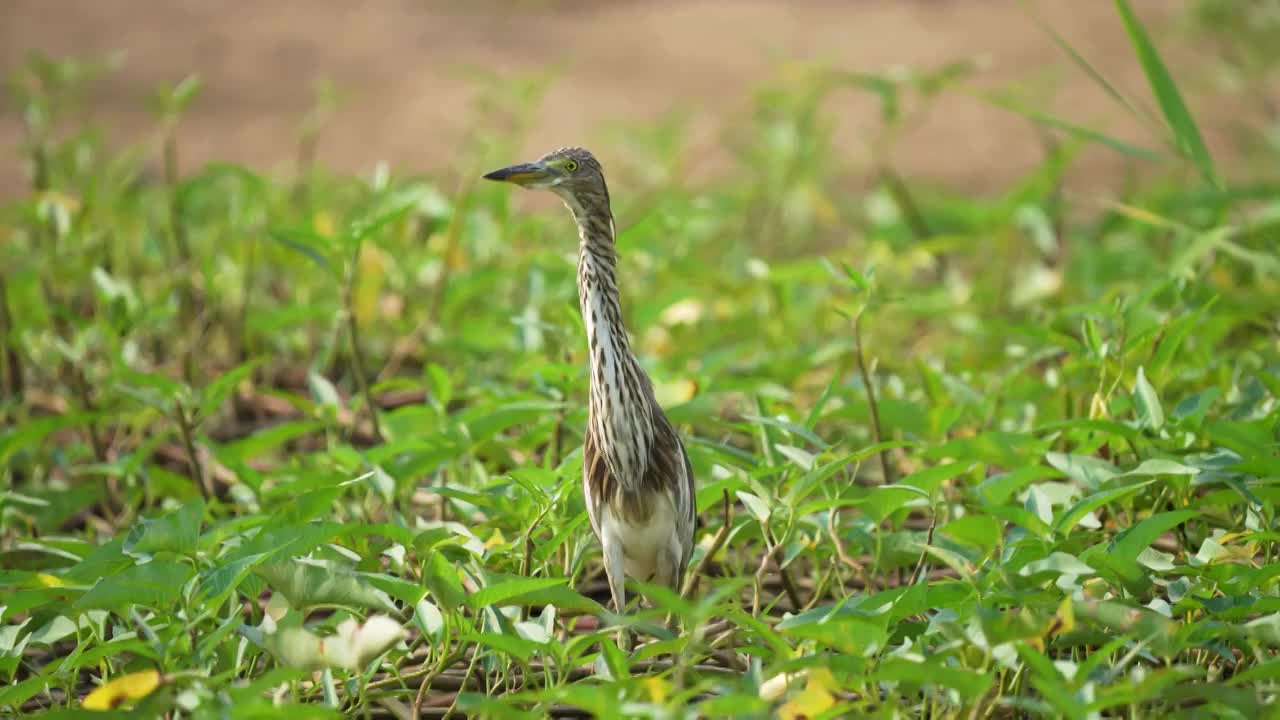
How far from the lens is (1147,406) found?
2600 mm

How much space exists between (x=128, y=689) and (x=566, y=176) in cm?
111

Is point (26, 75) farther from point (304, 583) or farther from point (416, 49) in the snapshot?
point (416, 49)

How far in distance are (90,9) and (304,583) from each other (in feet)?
27.0

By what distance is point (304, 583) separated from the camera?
211 cm

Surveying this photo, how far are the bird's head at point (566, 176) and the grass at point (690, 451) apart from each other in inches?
15.1

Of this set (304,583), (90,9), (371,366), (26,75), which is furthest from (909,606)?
(90,9)

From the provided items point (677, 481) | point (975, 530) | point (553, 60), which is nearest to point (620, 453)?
point (677, 481)

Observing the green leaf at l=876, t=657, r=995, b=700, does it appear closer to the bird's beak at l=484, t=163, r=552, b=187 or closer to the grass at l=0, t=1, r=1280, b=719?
the grass at l=0, t=1, r=1280, b=719

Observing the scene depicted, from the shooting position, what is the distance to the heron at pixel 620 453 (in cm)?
243

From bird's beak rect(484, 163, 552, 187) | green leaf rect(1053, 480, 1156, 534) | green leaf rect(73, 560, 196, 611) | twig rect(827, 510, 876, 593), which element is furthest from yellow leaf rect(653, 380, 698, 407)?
green leaf rect(73, 560, 196, 611)

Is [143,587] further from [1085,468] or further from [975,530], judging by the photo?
[1085,468]

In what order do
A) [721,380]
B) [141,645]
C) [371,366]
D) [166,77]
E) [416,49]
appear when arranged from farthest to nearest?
1. [416,49]
2. [166,77]
3. [371,366]
4. [721,380]
5. [141,645]

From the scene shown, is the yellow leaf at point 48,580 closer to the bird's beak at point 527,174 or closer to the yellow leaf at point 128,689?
the yellow leaf at point 128,689

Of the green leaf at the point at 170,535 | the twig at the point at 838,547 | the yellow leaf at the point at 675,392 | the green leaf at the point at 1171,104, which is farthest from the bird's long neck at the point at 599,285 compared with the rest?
the green leaf at the point at 1171,104
